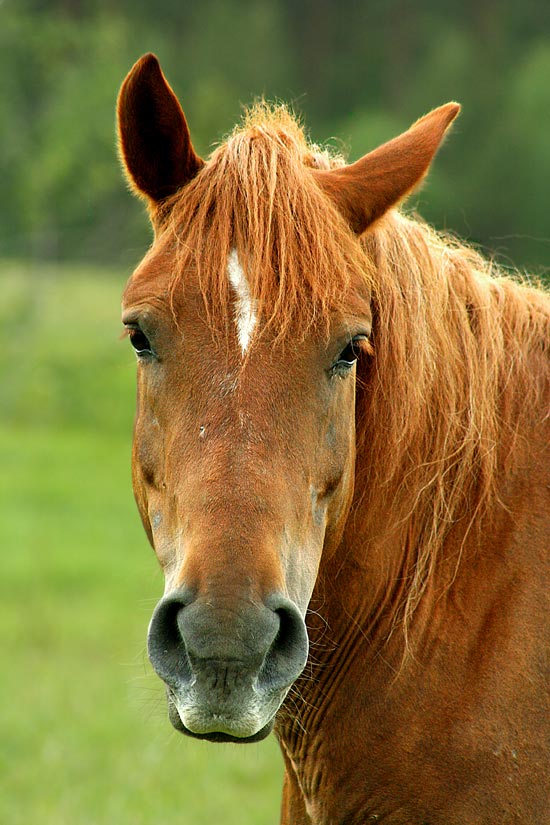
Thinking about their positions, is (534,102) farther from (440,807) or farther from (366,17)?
(440,807)

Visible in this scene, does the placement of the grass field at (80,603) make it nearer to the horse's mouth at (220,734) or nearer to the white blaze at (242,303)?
the horse's mouth at (220,734)

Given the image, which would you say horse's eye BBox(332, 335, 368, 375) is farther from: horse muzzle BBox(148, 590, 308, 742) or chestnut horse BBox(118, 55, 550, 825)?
horse muzzle BBox(148, 590, 308, 742)

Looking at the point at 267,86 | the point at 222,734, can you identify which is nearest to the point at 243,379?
the point at 222,734

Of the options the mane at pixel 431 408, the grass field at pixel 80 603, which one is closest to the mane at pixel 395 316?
the mane at pixel 431 408

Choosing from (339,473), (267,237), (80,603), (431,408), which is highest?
(267,237)

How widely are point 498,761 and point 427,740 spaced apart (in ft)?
0.69

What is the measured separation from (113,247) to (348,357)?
22330mm

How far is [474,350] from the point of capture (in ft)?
11.0

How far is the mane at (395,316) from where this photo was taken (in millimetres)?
2904

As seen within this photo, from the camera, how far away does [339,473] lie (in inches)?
117

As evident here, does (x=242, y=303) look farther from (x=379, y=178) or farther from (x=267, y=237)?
(x=379, y=178)

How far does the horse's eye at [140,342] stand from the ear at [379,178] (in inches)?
28.6

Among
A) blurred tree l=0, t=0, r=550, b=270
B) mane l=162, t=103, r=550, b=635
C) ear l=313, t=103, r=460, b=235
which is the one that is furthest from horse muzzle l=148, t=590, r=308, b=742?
blurred tree l=0, t=0, r=550, b=270

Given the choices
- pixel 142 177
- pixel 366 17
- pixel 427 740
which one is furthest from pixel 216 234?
pixel 366 17
